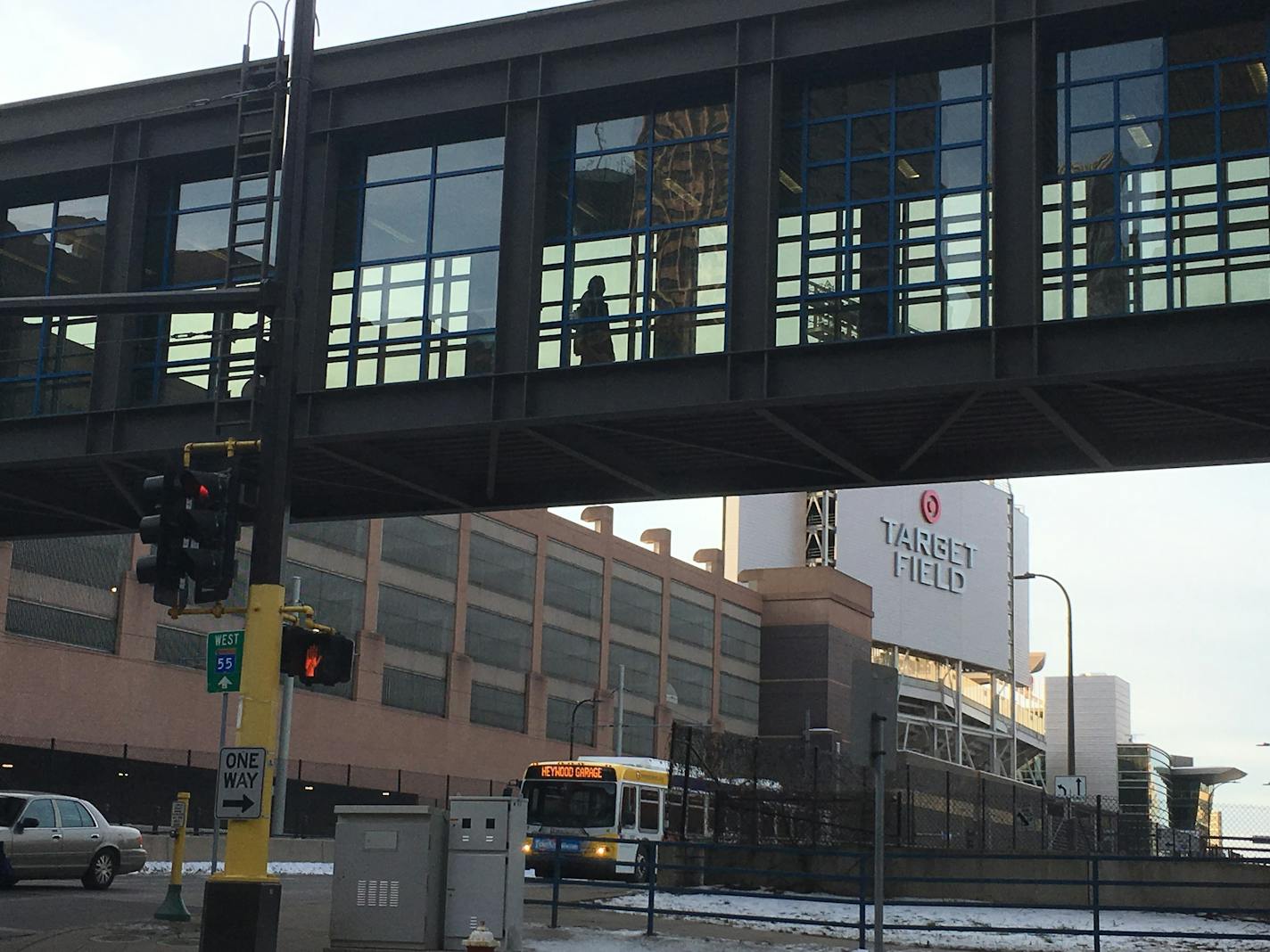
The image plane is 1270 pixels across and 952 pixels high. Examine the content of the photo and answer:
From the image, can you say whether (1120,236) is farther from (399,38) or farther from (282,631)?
(282,631)

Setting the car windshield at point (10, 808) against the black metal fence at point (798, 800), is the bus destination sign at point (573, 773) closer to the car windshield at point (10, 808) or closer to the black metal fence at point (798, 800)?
the black metal fence at point (798, 800)

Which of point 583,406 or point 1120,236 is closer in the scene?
point 1120,236

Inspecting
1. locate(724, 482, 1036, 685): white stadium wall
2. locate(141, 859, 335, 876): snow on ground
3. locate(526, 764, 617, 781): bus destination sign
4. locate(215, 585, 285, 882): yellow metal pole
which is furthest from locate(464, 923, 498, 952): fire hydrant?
locate(724, 482, 1036, 685): white stadium wall

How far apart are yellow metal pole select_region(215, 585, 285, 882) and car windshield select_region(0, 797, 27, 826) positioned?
13825 millimetres

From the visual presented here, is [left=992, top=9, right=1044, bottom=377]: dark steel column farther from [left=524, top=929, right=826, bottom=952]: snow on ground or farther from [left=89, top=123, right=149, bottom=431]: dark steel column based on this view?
[left=89, top=123, right=149, bottom=431]: dark steel column

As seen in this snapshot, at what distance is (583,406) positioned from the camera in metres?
24.3

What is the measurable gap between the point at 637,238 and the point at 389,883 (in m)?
11.8

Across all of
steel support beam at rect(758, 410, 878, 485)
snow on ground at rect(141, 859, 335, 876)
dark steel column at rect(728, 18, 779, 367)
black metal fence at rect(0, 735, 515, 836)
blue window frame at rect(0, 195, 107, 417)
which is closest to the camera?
dark steel column at rect(728, 18, 779, 367)

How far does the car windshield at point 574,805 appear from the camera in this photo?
38688 millimetres

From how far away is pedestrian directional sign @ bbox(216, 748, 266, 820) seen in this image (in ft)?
45.6

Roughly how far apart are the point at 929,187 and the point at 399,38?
901 centimetres

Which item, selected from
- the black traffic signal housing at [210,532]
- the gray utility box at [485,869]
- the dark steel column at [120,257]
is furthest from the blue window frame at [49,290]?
the black traffic signal housing at [210,532]

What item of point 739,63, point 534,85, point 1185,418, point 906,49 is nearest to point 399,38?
point 534,85

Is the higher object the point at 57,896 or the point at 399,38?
the point at 399,38
